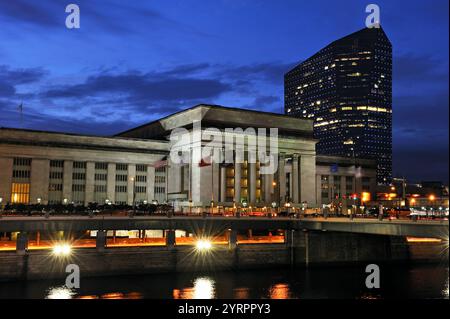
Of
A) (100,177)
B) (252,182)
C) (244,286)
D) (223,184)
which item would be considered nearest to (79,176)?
(100,177)

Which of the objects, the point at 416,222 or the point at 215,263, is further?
the point at 215,263

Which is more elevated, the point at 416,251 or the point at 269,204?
the point at 269,204

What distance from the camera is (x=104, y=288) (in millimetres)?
64812

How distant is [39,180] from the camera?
122 metres

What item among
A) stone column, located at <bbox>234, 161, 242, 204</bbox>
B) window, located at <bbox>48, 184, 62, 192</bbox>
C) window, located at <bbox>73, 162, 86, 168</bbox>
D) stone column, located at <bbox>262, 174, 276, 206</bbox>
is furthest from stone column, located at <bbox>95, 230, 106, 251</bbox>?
stone column, located at <bbox>262, 174, 276, 206</bbox>

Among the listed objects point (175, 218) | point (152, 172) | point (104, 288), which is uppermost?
point (152, 172)

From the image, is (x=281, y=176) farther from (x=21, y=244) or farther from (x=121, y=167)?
(x=21, y=244)

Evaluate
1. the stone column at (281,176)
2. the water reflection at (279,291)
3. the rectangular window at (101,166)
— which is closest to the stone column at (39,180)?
the rectangular window at (101,166)

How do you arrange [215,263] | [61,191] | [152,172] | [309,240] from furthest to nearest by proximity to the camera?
[152,172], [61,191], [309,240], [215,263]

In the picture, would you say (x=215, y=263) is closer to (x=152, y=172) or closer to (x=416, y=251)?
(x=416, y=251)

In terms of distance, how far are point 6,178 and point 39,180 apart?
7.25 meters
